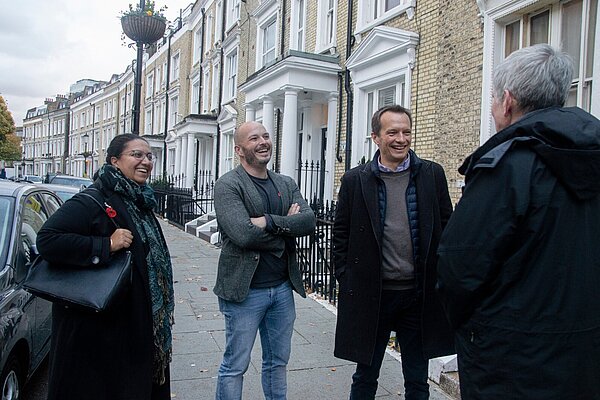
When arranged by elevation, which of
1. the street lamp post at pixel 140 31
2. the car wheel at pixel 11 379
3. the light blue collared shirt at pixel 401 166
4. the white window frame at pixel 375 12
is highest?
the white window frame at pixel 375 12

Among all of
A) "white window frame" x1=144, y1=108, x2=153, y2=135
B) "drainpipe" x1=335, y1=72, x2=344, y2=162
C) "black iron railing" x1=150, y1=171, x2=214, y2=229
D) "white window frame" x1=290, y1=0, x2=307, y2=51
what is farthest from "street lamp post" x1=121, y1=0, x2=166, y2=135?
"white window frame" x1=144, y1=108, x2=153, y2=135

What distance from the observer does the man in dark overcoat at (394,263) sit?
2.94 meters

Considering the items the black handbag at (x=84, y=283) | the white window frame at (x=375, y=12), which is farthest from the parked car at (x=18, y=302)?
the white window frame at (x=375, y=12)

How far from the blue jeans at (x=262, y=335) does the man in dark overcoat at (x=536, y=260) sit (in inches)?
61.5

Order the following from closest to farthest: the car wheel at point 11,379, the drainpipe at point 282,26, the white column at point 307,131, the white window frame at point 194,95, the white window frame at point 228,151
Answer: the car wheel at point 11,379
the white column at point 307,131
the drainpipe at point 282,26
the white window frame at point 228,151
the white window frame at point 194,95

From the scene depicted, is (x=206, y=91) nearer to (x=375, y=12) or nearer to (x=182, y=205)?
(x=182, y=205)

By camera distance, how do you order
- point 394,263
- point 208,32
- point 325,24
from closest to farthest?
point 394,263 < point 325,24 < point 208,32

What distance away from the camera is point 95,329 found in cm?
261

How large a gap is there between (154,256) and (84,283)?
1.41 feet

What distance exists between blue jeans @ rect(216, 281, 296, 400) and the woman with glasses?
1.34ft

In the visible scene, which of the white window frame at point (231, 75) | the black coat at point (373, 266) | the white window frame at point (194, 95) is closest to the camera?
the black coat at point (373, 266)

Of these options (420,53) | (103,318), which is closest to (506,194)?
(103,318)

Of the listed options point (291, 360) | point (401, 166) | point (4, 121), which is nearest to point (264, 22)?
point (291, 360)

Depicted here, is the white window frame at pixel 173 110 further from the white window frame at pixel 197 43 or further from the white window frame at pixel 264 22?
the white window frame at pixel 264 22
